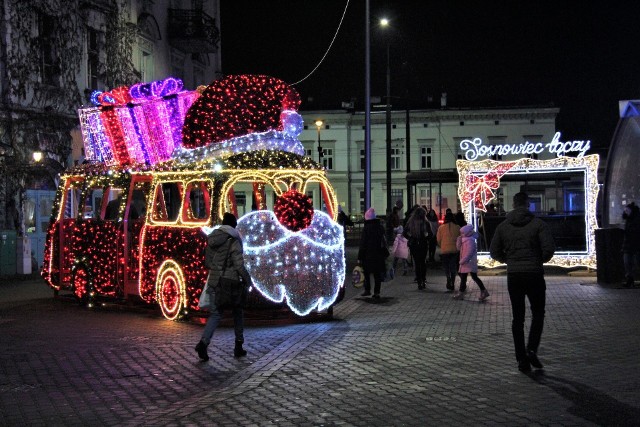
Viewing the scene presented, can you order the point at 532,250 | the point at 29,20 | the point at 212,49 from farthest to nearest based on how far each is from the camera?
the point at 212,49
the point at 29,20
the point at 532,250

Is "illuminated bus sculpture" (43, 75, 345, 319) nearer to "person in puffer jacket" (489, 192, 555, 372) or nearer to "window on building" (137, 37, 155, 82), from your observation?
"person in puffer jacket" (489, 192, 555, 372)

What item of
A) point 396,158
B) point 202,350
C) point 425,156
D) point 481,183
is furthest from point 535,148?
point 425,156

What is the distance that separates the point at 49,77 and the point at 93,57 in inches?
116

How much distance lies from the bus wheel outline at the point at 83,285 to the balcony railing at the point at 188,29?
69.4 ft

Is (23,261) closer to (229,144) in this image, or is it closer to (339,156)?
(229,144)

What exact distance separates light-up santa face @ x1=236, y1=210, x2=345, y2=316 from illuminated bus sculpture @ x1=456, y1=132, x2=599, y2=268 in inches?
369

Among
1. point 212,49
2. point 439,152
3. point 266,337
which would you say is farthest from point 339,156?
point 266,337

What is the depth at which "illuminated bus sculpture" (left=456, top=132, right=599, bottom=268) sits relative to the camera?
2284cm

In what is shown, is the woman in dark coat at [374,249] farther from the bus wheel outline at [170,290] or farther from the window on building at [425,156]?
the window on building at [425,156]

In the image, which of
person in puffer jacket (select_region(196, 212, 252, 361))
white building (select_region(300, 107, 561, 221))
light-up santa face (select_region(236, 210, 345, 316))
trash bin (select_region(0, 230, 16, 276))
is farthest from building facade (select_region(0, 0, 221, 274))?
white building (select_region(300, 107, 561, 221))

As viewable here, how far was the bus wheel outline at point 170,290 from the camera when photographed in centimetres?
1384

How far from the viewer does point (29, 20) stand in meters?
25.6

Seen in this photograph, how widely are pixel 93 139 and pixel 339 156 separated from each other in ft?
194

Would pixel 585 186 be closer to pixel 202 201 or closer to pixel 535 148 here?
pixel 535 148
